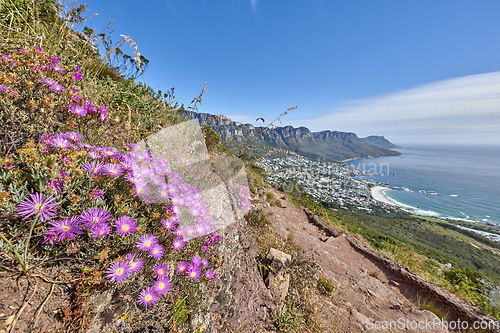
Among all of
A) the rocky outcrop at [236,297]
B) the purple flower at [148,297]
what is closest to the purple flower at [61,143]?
the purple flower at [148,297]

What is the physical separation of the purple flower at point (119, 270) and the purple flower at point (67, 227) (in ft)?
0.99

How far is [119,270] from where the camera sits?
1.19 metres

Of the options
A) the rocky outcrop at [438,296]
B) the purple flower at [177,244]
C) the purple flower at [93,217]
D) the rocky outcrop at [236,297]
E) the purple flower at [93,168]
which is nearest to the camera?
the purple flower at [93,217]

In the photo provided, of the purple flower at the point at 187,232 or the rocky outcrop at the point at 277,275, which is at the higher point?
the purple flower at the point at 187,232

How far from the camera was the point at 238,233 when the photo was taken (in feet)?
10.4

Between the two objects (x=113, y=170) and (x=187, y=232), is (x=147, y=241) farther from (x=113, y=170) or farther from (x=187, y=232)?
(x=113, y=170)

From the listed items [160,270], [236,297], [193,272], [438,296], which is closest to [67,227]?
[160,270]

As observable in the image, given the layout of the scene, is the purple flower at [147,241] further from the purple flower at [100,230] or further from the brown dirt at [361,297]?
the brown dirt at [361,297]

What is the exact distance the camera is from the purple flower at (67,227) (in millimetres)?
1017

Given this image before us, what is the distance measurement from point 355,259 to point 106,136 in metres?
9.41

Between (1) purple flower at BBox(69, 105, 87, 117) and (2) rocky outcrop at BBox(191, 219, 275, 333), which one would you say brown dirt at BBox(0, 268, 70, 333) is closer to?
(2) rocky outcrop at BBox(191, 219, 275, 333)

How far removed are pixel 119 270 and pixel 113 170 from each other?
667mm

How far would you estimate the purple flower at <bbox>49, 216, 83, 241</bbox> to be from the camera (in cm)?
102

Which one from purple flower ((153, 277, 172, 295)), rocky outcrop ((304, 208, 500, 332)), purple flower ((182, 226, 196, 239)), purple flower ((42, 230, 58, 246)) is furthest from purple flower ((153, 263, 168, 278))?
rocky outcrop ((304, 208, 500, 332))
